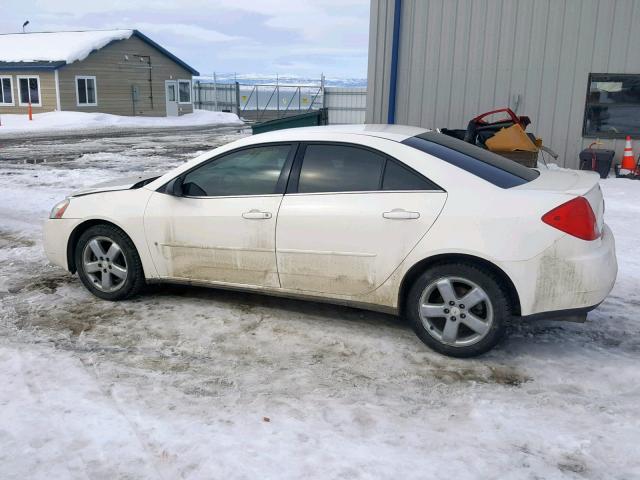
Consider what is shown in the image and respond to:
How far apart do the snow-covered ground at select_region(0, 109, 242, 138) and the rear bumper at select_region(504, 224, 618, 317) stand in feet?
82.2

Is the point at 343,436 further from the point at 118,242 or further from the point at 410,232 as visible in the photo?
the point at 118,242

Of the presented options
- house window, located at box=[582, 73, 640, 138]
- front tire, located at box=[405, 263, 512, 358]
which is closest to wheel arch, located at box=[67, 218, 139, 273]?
front tire, located at box=[405, 263, 512, 358]

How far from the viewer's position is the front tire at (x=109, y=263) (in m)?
5.19

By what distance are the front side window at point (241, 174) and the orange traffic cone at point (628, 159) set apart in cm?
952

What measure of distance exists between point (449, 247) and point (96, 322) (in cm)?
277

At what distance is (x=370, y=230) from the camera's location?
14.1ft

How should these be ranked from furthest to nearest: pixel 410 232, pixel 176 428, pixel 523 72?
pixel 523 72
pixel 410 232
pixel 176 428

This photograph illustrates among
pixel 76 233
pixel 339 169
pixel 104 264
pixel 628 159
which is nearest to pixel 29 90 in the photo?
pixel 628 159

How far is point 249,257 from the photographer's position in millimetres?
4746

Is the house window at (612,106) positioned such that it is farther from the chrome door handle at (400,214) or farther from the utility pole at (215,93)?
the utility pole at (215,93)

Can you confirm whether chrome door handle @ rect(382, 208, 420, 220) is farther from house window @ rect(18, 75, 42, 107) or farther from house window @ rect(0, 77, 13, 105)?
house window @ rect(0, 77, 13, 105)

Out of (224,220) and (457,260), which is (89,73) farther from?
(457,260)

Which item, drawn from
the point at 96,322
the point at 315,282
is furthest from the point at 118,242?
the point at 315,282

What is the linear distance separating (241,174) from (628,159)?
32.0 feet
